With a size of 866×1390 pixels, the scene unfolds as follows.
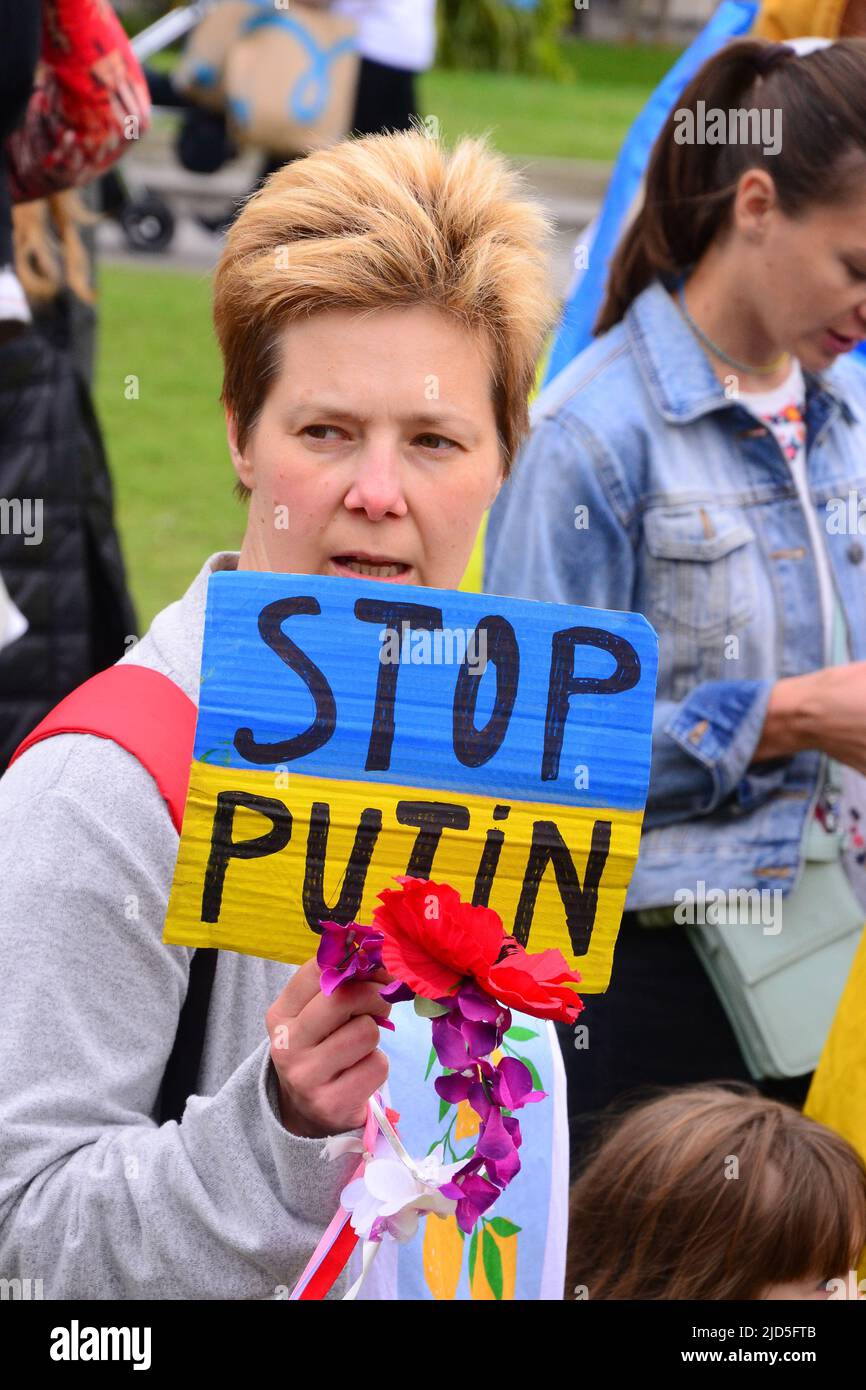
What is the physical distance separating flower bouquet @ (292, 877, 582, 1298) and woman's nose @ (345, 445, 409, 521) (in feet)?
1.24

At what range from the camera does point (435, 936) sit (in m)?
1.36

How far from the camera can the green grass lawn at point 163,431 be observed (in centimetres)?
737

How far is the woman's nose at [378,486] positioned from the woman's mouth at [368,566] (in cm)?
5

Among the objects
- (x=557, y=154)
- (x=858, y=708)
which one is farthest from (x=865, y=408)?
(x=557, y=154)

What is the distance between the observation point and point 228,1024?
66.1 inches

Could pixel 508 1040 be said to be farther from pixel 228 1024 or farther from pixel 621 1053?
pixel 621 1053

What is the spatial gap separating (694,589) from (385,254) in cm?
112

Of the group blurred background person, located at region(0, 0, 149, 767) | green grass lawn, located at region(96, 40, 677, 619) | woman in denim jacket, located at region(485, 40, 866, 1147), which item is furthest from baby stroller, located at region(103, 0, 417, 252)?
woman in denim jacket, located at region(485, 40, 866, 1147)

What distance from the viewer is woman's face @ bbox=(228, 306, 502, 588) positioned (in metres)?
1.70

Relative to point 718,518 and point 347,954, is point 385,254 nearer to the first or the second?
point 347,954

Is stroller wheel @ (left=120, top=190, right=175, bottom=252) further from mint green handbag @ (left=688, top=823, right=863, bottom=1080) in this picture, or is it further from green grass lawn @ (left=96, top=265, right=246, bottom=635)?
mint green handbag @ (left=688, top=823, right=863, bottom=1080)

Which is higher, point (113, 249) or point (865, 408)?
point (865, 408)
